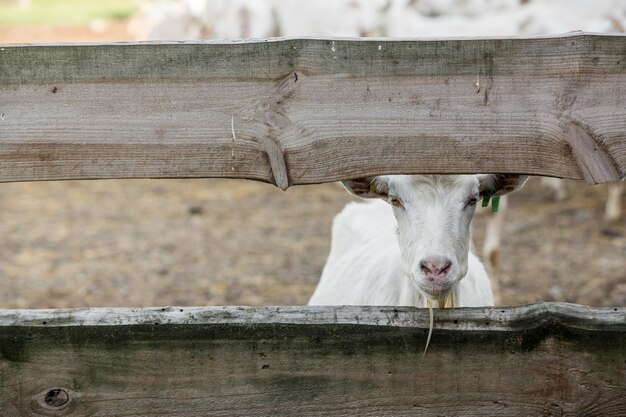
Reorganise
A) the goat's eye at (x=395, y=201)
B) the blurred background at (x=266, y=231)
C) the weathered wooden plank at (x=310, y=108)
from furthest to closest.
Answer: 1. the blurred background at (x=266, y=231)
2. the goat's eye at (x=395, y=201)
3. the weathered wooden plank at (x=310, y=108)

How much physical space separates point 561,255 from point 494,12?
2456 millimetres

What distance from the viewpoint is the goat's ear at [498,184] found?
2.62m

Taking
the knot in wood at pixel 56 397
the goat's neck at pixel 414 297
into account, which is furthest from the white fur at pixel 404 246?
the knot in wood at pixel 56 397

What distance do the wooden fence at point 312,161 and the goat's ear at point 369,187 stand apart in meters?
0.76

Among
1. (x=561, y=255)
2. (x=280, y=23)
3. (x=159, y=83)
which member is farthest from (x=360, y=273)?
(x=280, y=23)

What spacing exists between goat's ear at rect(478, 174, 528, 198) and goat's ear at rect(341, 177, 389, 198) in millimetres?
311

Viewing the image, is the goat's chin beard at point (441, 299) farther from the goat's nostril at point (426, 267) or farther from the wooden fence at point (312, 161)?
the wooden fence at point (312, 161)

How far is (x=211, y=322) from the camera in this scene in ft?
6.34

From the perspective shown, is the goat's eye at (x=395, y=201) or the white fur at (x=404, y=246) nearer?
the white fur at (x=404, y=246)

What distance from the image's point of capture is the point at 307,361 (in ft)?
6.41

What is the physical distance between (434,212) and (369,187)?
221 millimetres

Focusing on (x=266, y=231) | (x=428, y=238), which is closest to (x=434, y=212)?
(x=428, y=238)

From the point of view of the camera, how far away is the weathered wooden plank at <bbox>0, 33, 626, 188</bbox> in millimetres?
1874

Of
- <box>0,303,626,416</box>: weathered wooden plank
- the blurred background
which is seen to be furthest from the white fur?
Result: the blurred background
